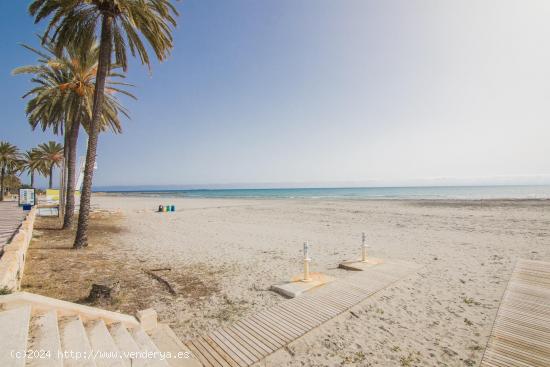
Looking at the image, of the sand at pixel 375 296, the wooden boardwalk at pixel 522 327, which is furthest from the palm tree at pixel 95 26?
the wooden boardwalk at pixel 522 327

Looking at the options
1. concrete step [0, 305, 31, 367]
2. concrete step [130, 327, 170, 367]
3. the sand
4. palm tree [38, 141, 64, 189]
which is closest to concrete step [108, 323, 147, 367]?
concrete step [130, 327, 170, 367]

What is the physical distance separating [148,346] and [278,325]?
2.45m

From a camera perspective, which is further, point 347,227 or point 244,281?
point 347,227

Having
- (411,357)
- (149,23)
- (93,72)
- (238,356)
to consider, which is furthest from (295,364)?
(93,72)

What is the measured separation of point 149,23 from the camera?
41.1 feet

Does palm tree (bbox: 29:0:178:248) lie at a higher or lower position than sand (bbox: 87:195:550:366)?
higher

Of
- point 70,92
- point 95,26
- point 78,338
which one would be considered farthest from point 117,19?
point 78,338

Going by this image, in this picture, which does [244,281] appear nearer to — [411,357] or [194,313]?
[194,313]

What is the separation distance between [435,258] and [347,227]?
8.77m

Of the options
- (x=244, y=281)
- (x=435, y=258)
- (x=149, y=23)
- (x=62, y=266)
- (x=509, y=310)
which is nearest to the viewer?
(x=509, y=310)

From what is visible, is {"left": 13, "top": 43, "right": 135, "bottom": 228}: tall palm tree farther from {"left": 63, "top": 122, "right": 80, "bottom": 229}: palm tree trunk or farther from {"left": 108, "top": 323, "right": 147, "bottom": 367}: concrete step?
{"left": 108, "top": 323, "right": 147, "bottom": 367}: concrete step

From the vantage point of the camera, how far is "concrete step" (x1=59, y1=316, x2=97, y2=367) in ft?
11.5

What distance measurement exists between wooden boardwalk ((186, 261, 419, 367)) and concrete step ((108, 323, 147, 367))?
955 millimetres

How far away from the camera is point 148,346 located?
4.57m
